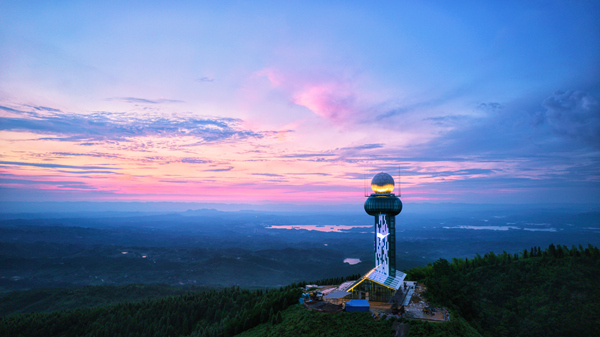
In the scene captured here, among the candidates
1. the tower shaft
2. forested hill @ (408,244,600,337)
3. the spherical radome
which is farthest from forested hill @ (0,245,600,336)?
the spherical radome

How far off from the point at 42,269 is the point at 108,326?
6815 inches

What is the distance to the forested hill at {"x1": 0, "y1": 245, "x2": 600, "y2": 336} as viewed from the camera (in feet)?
98.6

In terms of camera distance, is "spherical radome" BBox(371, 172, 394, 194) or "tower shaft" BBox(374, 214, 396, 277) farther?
"spherical radome" BBox(371, 172, 394, 194)

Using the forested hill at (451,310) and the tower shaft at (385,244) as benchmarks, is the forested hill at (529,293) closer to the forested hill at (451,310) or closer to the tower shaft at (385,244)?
the forested hill at (451,310)

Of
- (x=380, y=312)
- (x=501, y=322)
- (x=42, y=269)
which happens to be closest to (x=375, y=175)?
(x=380, y=312)

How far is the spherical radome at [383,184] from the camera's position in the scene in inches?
1753

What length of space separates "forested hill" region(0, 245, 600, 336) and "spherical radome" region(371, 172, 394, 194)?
1366 cm

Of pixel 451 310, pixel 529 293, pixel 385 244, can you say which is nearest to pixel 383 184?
pixel 385 244

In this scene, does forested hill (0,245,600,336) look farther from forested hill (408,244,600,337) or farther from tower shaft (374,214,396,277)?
tower shaft (374,214,396,277)

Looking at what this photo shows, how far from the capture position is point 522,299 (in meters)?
35.8

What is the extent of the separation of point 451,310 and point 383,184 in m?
18.3

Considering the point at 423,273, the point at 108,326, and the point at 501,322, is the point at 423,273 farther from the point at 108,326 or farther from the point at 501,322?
the point at 108,326

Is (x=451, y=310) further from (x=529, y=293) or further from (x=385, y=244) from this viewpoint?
(x=385, y=244)

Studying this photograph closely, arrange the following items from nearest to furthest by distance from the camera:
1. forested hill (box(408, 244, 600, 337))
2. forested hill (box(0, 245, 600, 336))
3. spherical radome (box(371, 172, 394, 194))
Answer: forested hill (box(0, 245, 600, 336)), forested hill (box(408, 244, 600, 337)), spherical radome (box(371, 172, 394, 194))
